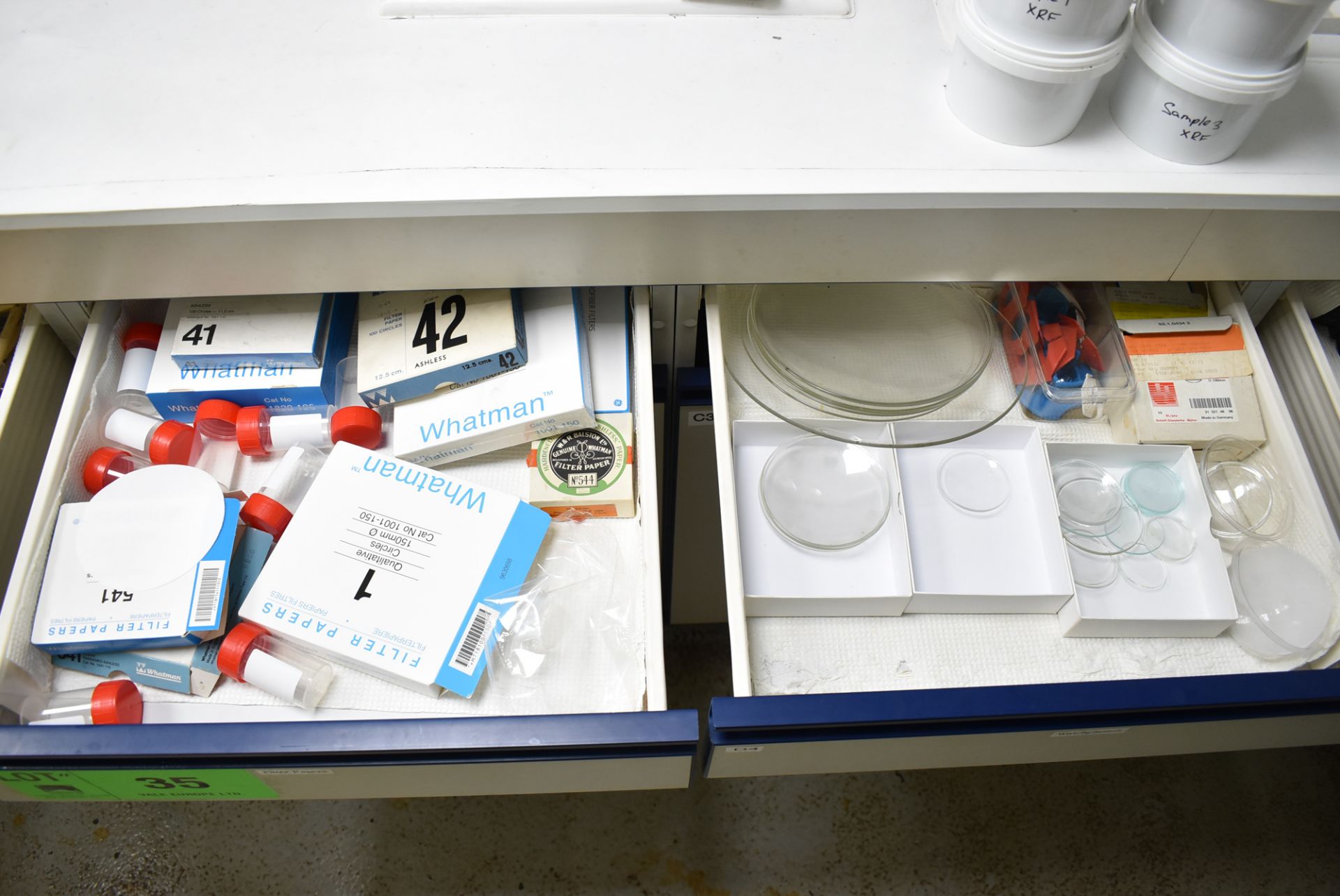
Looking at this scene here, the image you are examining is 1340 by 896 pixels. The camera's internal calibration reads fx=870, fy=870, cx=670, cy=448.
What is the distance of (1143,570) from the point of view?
90 centimetres

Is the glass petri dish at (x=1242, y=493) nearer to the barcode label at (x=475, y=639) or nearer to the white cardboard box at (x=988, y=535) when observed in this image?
the white cardboard box at (x=988, y=535)

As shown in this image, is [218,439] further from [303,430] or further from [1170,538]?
[1170,538]

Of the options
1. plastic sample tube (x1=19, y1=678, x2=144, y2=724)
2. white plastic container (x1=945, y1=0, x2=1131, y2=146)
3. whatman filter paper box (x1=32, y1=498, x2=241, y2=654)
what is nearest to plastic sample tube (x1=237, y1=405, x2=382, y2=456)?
whatman filter paper box (x1=32, y1=498, x2=241, y2=654)

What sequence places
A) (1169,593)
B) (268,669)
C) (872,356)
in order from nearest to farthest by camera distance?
(268,669)
(1169,593)
(872,356)

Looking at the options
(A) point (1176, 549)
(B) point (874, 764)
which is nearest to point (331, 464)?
(B) point (874, 764)

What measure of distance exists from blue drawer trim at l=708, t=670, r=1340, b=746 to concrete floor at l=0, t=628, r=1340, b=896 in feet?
2.31

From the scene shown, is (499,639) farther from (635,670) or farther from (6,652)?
(6,652)

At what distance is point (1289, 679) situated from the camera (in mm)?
731

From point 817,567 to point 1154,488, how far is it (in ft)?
1.25

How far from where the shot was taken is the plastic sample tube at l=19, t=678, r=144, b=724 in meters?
0.75

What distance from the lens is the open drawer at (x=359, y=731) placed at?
69 cm

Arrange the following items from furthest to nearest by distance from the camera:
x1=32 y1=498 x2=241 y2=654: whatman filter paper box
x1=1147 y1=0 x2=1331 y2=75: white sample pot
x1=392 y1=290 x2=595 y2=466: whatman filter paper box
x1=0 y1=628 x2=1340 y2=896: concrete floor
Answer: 1. x1=0 y1=628 x2=1340 y2=896: concrete floor
2. x1=392 y1=290 x2=595 y2=466: whatman filter paper box
3. x1=32 y1=498 x2=241 y2=654: whatman filter paper box
4. x1=1147 y1=0 x2=1331 y2=75: white sample pot

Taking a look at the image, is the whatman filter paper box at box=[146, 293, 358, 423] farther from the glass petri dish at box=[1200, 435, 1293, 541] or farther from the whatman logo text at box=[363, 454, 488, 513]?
the glass petri dish at box=[1200, 435, 1293, 541]

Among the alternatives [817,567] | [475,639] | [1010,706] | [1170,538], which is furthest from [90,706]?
[1170,538]
